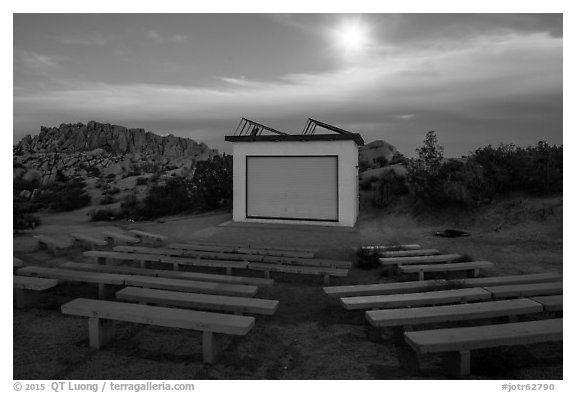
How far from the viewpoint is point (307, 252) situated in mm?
8812

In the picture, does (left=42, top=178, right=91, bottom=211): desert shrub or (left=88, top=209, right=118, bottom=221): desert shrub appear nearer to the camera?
(left=88, top=209, right=118, bottom=221): desert shrub

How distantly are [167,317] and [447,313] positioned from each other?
2.97 meters

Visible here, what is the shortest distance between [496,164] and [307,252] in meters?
10.3

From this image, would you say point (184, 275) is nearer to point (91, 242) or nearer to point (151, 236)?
point (91, 242)

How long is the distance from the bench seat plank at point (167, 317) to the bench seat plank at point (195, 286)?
3.69 ft

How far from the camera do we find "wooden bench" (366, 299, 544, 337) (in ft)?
14.2

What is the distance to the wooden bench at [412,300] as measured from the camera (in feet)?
16.4

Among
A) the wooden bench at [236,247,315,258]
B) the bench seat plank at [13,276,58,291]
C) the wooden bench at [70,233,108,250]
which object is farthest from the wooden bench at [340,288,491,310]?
the wooden bench at [70,233,108,250]

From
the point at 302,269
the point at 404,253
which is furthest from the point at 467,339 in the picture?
the point at 404,253

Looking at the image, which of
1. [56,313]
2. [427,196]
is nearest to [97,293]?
[56,313]

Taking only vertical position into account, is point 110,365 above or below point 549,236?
below

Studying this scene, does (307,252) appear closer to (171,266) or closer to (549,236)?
(171,266)

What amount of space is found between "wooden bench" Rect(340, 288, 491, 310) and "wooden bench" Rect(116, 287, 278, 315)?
97 centimetres

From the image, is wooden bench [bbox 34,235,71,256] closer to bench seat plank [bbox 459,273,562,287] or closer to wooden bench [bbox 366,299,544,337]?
wooden bench [bbox 366,299,544,337]
